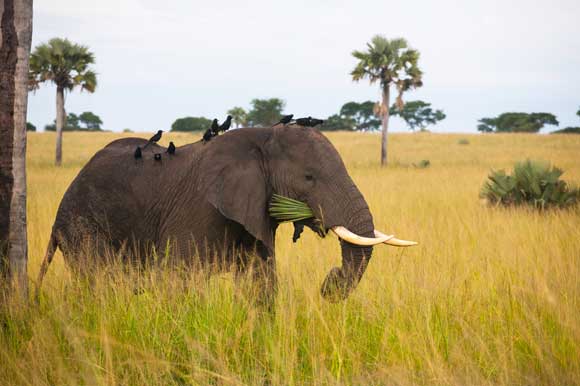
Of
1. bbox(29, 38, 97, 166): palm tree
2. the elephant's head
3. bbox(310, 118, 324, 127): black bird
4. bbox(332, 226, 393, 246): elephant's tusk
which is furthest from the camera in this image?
bbox(29, 38, 97, 166): palm tree

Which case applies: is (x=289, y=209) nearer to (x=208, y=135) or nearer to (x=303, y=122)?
(x=303, y=122)

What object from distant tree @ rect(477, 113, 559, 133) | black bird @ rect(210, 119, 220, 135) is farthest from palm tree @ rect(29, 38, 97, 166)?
distant tree @ rect(477, 113, 559, 133)

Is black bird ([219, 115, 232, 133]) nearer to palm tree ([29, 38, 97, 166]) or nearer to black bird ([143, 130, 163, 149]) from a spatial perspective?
black bird ([143, 130, 163, 149])

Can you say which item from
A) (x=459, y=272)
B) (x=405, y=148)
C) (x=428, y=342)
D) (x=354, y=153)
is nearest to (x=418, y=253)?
(x=459, y=272)

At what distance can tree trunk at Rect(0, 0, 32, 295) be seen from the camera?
4.73m

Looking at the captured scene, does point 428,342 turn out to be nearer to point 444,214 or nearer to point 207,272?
point 207,272

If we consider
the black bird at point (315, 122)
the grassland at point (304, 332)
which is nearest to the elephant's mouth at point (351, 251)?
the grassland at point (304, 332)

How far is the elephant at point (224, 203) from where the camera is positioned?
4.36 m

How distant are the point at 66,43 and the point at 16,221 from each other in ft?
99.0

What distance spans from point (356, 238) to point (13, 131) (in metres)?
2.82

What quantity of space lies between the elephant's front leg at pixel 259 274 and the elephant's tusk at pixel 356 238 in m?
0.69

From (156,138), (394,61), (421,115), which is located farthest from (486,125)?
(156,138)

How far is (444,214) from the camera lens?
11.3 m

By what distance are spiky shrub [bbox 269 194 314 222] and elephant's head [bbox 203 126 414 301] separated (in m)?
0.05
